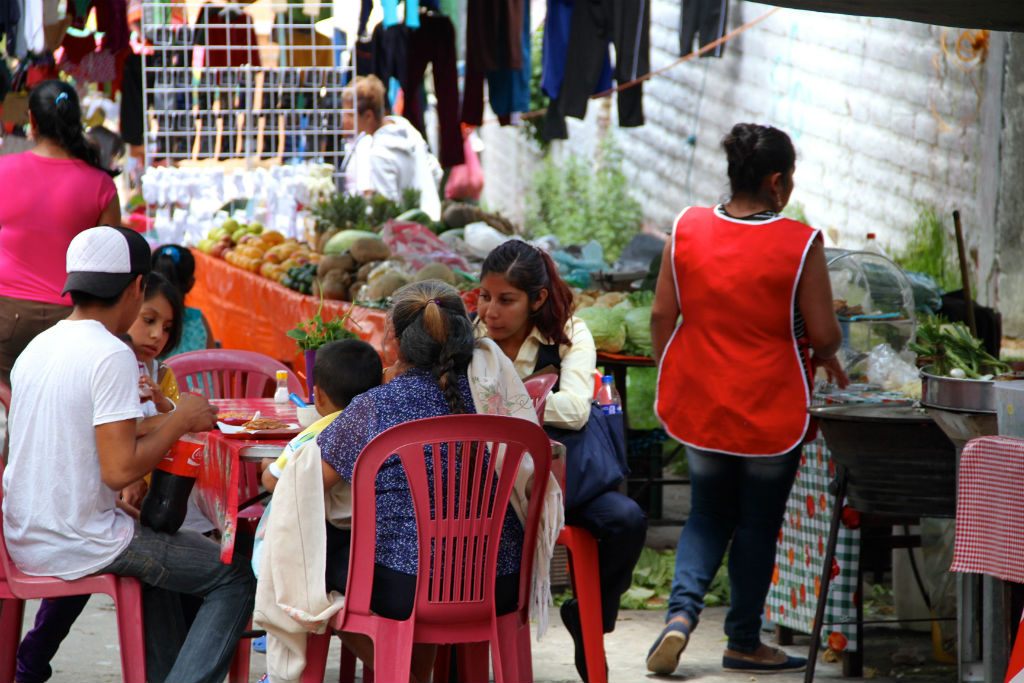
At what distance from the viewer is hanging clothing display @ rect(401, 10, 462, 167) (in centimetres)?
1029

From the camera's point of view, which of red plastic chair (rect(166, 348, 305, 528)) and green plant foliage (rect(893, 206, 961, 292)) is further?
green plant foliage (rect(893, 206, 961, 292))

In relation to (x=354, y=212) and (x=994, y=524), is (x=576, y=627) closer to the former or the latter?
(x=994, y=524)

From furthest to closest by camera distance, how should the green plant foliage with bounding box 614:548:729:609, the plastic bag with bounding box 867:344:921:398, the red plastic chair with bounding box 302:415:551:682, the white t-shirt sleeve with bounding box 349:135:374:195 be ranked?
the white t-shirt sleeve with bounding box 349:135:374:195, the green plant foliage with bounding box 614:548:729:609, the plastic bag with bounding box 867:344:921:398, the red plastic chair with bounding box 302:415:551:682

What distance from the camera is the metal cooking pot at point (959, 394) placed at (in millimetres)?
3250

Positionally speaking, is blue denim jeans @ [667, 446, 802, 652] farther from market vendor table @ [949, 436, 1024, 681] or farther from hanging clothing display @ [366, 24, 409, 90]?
hanging clothing display @ [366, 24, 409, 90]

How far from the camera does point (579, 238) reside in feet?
42.7

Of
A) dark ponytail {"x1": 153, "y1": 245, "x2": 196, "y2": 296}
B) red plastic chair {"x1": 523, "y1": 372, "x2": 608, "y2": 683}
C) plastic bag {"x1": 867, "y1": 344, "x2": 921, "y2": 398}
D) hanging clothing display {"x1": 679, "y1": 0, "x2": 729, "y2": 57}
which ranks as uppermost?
hanging clothing display {"x1": 679, "y1": 0, "x2": 729, "y2": 57}

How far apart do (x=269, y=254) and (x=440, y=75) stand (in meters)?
2.81

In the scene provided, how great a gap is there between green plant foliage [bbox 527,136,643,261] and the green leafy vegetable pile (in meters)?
8.04

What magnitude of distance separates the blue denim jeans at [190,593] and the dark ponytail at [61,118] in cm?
223

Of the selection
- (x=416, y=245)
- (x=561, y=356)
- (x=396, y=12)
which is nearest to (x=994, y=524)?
(x=561, y=356)

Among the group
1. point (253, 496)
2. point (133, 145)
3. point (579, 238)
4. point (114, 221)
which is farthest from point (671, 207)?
point (253, 496)

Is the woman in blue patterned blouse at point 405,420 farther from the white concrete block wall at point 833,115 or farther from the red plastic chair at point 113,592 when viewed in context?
the white concrete block wall at point 833,115

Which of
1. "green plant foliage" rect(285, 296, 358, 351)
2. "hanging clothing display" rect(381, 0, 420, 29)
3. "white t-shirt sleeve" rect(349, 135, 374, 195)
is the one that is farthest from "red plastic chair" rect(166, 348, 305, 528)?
"hanging clothing display" rect(381, 0, 420, 29)
